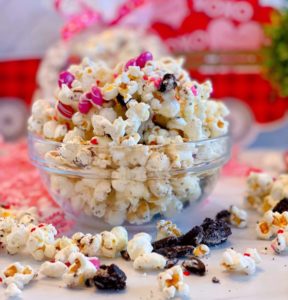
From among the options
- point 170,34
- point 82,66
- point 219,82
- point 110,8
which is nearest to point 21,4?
point 110,8

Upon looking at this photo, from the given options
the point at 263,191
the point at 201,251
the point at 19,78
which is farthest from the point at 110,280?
the point at 19,78

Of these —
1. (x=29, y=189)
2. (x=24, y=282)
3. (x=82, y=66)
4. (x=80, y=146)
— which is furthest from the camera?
(x=29, y=189)

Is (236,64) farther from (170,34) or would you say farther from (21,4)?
(21,4)

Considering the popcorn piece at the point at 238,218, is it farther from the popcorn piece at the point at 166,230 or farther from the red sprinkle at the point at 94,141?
the red sprinkle at the point at 94,141

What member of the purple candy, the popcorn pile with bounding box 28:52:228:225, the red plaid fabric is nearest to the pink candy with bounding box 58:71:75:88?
the popcorn pile with bounding box 28:52:228:225

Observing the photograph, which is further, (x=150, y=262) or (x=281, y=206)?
(x=281, y=206)

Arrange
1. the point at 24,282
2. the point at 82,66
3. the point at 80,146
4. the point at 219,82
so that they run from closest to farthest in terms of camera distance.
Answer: the point at 24,282 < the point at 80,146 < the point at 82,66 < the point at 219,82

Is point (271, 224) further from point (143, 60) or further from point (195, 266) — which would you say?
point (143, 60)
